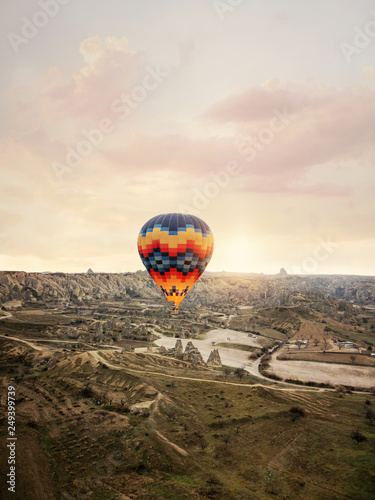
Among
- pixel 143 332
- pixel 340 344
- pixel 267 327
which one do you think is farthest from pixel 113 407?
pixel 267 327

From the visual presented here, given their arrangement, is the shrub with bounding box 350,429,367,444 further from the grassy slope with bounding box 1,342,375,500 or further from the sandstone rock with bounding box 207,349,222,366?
the sandstone rock with bounding box 207,349,222,366

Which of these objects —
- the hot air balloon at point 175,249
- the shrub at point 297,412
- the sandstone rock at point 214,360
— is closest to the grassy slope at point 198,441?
the shrub at point 297,412

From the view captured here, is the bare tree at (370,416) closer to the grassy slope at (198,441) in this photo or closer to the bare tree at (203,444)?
the grassy slope at (198,441)

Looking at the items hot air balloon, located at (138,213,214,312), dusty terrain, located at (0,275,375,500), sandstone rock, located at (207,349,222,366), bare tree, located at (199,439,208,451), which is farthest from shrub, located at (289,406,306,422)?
sandstone rock, located at (207,349,222,366)

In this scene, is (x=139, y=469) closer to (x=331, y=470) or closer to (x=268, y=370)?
(x=331, y=470)

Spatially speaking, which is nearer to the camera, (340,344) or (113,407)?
(113,407)

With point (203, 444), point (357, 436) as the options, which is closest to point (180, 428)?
point (203, 444)

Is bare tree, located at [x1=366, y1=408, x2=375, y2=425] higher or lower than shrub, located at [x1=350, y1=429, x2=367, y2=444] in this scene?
lower

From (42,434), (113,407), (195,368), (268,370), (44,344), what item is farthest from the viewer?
(44,344)
